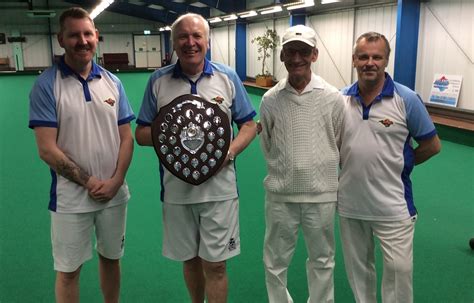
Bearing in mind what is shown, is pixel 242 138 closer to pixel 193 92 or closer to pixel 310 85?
pixel 193 92

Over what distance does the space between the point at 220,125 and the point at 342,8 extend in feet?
41.7

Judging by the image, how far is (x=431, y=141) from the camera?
8.29 feet

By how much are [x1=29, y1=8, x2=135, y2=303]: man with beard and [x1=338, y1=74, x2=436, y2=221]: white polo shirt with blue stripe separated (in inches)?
50.1

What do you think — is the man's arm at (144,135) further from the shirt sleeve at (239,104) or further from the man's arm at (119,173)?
the shirt sleeve at (239,104)

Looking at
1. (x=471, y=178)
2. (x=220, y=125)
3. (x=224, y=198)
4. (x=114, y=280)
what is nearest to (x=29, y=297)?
(x=114, y=280)

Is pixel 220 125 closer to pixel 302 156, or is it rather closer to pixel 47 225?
pixel 302 156

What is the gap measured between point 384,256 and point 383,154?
1.89 ft

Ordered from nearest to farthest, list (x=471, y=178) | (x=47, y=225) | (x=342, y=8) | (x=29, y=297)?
(x=29, y=297)
(x=47, y=225)
(x=471, y=178)
(x=342, y=8)

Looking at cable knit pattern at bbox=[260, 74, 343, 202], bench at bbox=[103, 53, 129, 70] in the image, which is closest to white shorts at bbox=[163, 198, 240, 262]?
cable knit pattern at bbox=[260, 74, 343, 202]

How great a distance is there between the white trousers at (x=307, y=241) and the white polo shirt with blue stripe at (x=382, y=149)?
0.18 meters

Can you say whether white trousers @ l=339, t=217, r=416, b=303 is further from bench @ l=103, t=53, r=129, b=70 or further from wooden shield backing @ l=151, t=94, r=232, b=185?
bench @ l=103, t=53, r=129, b=70

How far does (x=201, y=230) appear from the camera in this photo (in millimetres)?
2584

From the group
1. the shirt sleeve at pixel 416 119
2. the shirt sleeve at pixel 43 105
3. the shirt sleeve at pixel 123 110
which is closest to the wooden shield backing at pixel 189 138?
the shirt sleeve at pixel 123 110

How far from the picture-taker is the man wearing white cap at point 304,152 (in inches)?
97.2
